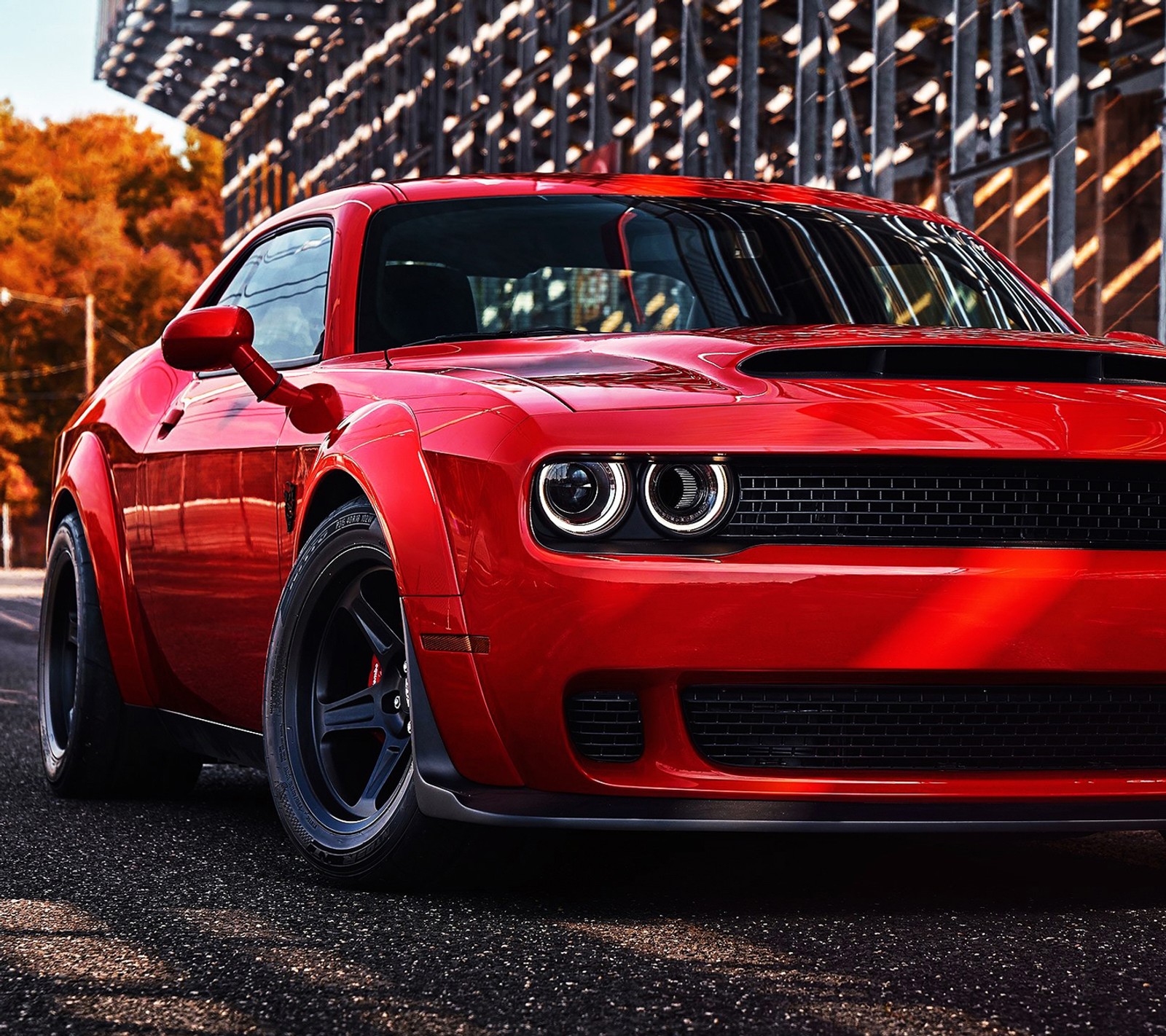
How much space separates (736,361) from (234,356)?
3.96 ft

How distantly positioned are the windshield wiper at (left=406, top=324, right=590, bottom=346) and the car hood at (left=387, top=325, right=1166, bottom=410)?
294mm

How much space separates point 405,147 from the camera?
34.6 meters

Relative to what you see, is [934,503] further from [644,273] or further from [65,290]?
[65,290]

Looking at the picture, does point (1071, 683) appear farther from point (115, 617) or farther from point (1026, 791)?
point (115, 617)

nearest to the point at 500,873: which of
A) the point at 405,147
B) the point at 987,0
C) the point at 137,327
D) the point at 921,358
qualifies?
the point at 921,358

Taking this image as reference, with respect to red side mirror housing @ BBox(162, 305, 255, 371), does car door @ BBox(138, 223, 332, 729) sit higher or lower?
lower

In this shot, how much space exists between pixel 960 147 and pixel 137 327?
42447 mm

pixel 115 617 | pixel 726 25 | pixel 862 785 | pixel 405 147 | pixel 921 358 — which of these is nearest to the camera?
pixel 862 785

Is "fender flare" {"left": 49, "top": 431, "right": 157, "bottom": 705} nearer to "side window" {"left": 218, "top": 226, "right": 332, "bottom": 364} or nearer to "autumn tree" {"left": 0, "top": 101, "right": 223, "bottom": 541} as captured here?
"side window" {"left": 218, "top": 226, "right": 332, "bottom": 364}

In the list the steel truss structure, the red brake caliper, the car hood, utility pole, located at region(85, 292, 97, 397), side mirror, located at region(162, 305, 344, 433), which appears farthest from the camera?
utility pole, located at region(85, 292, 97, 397)

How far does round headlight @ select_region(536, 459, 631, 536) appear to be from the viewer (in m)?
3.36

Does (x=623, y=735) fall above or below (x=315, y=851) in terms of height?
above

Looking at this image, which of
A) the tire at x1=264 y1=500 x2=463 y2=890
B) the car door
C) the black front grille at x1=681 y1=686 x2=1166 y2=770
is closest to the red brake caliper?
the tire at x1=264 y1=500 x2=463 y2=890

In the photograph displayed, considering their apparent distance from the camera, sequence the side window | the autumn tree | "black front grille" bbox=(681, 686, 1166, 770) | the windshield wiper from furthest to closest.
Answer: the autumn tree < the side window < the windshield wiper < "black front grille" bbox=(681, 686, 1166, 770)
